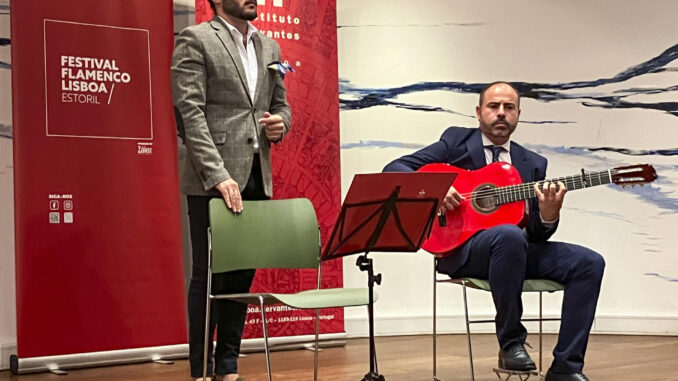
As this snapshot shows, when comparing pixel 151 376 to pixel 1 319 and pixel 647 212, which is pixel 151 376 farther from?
pixel 647 212

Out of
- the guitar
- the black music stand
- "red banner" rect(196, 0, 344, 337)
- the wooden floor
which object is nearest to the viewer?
the black music stand

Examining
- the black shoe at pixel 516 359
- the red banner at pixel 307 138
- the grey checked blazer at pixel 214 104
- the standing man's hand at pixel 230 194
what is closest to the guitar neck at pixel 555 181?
the black shoe at pixel 516 359

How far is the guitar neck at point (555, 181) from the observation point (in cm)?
327

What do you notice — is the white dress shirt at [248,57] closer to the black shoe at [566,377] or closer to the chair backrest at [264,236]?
the chair backrest at [264,236]

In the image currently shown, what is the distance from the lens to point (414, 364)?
426 centimetres

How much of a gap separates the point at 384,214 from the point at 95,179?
6.66 ft

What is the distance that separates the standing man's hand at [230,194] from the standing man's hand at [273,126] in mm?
301

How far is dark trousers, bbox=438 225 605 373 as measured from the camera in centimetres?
333

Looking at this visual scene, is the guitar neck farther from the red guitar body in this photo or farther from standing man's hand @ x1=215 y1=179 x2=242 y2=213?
standing man's hand @ x1=215 y1=179 x2=242 y2=213

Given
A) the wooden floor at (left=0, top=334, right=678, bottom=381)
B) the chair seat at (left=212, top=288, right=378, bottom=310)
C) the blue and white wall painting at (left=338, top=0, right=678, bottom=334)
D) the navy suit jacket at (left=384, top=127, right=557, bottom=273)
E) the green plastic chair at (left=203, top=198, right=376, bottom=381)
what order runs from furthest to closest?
the blue and white wall painting at (left=338, top=0, right=678, bottom=334) < the wooden floor at (left=0, top=334, right=678, bottom=381) < the navy suit jacket at (left=384, top=127, right=557, bottom=273) < the green plastic chair at (left=203, top=198, right=376, bottom=381) < the chair seat at (left=212, top=288, right=378, bottom=310)

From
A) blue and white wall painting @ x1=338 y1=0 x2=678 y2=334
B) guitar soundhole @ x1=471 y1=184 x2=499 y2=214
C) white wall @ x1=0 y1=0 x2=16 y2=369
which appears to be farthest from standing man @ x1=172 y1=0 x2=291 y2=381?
blue and white wall painting @ x1=338 y1=0 x2=678 y2=334

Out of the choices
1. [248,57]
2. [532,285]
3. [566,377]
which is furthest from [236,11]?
[566,377]

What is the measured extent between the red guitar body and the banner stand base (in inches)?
57.4

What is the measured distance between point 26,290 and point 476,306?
293 cm
